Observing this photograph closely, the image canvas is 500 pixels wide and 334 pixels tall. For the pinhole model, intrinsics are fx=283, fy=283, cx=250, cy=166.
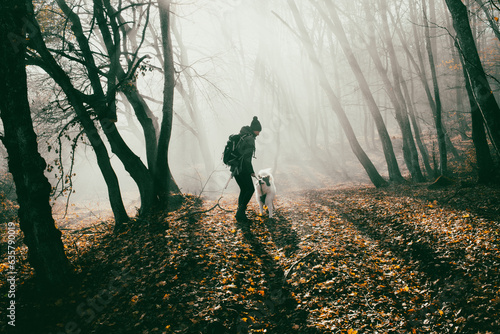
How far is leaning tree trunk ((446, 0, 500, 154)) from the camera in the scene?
22.6 feet

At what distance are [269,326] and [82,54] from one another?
7.93m

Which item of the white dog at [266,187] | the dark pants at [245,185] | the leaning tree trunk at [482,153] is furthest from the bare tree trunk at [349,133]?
the dark pants at [245,185]

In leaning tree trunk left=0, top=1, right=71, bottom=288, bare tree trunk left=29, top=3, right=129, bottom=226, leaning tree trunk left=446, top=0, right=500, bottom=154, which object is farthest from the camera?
leaning tree trunk left=446, top=0, right=500, bottom=154

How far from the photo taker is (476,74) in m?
7.02

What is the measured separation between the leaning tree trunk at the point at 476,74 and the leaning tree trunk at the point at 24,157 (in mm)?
9207

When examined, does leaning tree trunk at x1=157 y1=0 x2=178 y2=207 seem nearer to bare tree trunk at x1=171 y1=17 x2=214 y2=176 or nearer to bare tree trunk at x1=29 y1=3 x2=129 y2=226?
bare tree trunk at x1=29 y1=3 x2=129 y2=226

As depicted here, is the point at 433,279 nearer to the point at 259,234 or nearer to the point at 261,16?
the point at 259,234

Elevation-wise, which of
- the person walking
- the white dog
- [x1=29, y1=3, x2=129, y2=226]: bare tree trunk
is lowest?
the white dog

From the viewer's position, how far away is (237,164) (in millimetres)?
6668

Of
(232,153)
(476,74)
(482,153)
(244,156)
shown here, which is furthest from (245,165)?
(482,153)

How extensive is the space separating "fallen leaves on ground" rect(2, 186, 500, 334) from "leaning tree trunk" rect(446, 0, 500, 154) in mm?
1644

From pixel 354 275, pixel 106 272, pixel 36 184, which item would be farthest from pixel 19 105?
pixel 354 275

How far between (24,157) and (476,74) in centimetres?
974

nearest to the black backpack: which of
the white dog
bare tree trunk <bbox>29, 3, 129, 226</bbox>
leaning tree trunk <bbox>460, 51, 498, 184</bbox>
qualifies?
the white dog
